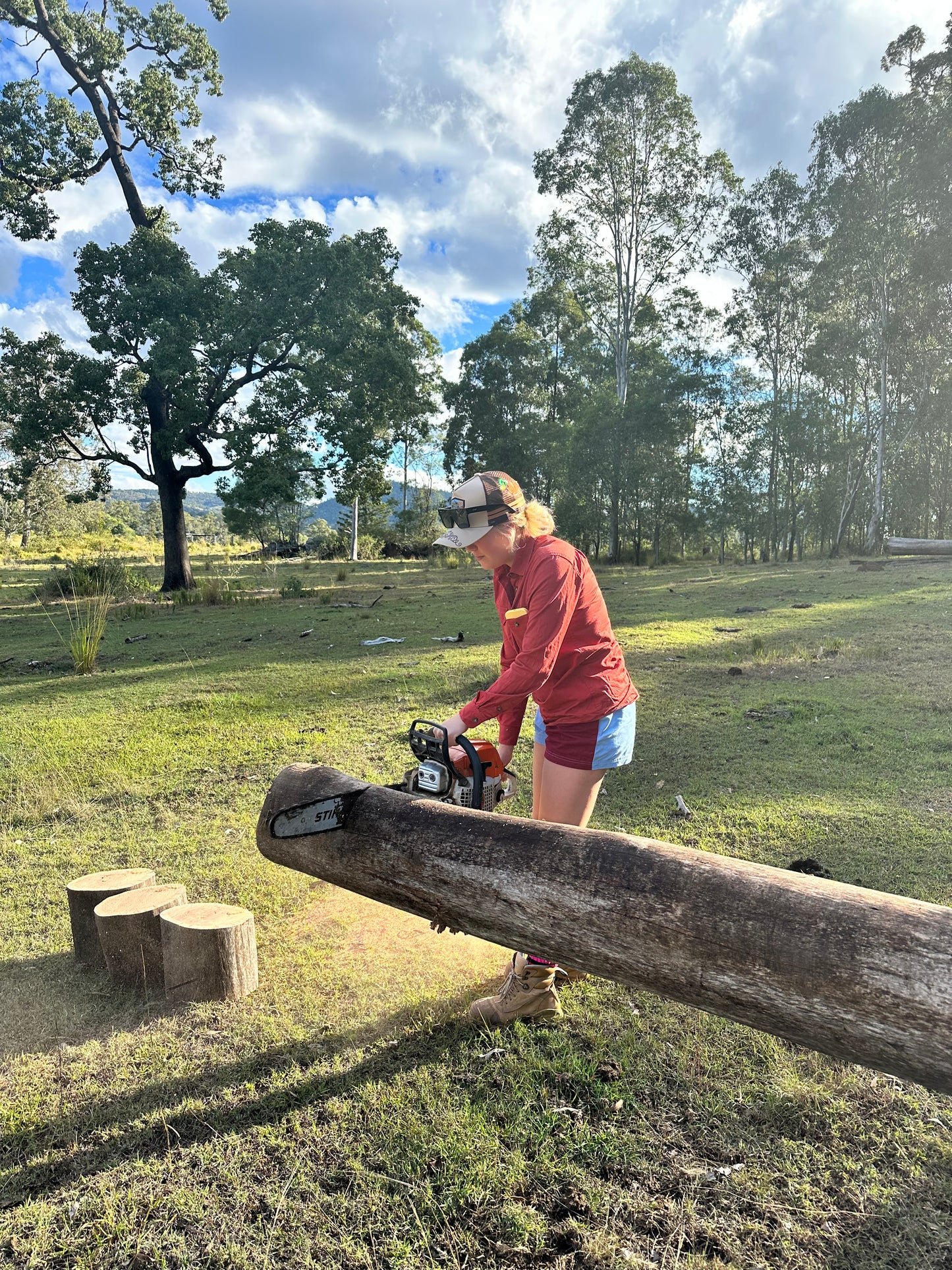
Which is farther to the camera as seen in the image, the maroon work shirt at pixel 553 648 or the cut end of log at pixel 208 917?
the cut end of log at pixel 208 917

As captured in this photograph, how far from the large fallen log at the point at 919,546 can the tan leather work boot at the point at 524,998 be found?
25.0m

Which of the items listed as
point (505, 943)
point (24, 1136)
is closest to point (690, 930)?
point (505, 943)

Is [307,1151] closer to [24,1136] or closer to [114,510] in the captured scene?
[24,1136]

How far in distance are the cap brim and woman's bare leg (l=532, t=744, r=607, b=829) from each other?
1020mm

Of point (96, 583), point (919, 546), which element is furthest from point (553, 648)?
point (919, 546)

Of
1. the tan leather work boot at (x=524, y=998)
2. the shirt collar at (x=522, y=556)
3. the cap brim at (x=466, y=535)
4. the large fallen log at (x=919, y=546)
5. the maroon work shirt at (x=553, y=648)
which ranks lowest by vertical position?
the tan leather work boot at (x=524, y=998)

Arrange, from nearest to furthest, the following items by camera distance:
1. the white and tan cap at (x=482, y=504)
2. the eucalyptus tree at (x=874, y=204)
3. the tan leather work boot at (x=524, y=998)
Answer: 1. the white and tan cap at (x=482, y=504)
2. the tan leather work boot at (x=524, y=998)
3. the eucalyptus tree at (x=874, y=204)

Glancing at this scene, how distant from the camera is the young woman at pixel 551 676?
2.78 m

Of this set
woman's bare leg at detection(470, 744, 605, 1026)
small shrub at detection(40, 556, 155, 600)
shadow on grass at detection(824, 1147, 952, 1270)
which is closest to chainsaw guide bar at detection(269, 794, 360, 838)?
woman's bare leg at detection(470, 744, 605, 1026)

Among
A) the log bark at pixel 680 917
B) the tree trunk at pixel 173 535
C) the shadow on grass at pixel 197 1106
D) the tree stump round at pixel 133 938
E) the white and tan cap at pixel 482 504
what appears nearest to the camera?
the log bark at pixel 680 917

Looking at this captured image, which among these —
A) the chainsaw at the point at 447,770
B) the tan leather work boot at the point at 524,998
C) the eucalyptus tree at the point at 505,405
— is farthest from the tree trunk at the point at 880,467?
the chainsaw at the point at 447,770

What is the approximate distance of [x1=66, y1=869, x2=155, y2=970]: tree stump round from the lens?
3277 millimetres

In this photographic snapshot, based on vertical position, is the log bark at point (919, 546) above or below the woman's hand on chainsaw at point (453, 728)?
above

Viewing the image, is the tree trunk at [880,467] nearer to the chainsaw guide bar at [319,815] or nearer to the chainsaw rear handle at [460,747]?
the chainsaw rear handle at [460,747]
